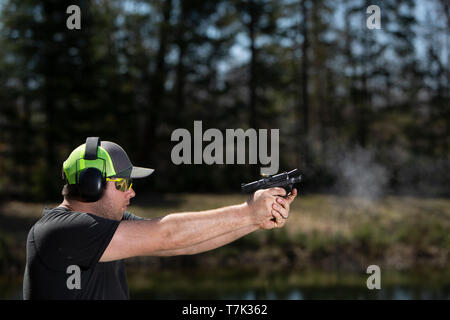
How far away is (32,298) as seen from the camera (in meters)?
2.75

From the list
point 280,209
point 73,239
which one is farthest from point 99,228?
point 280,209

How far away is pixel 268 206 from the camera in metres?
2.87

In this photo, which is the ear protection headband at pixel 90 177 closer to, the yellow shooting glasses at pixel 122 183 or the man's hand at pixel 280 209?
the yellow shooting glasses at pixel 122 183

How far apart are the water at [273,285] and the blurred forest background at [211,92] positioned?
6.51 meters

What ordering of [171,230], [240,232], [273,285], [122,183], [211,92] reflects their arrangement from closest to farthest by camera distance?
[171,230]
[122,183]
[240,232]
[273,285]
[211,92]

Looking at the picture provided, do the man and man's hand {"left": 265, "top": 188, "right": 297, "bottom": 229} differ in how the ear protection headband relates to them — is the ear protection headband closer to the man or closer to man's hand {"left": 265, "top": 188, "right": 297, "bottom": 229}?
the man

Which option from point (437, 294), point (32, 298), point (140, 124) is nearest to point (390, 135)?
point (140, 124)

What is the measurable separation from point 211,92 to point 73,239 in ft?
88.4

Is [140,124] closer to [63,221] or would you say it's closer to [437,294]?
[437,294]

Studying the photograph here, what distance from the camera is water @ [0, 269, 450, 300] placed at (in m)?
14.5

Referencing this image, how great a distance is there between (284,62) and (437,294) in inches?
802

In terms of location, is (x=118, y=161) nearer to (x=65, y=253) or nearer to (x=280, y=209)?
(x=65, y=253)

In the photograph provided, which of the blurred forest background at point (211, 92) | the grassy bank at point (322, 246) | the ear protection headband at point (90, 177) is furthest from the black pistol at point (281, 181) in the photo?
the blurred forest background at point (211, 92)

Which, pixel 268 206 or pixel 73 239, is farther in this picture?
pixel 268 206
